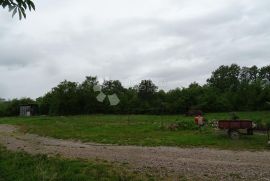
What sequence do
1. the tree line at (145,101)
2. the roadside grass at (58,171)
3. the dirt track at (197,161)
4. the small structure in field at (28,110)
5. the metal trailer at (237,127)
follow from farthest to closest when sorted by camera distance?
1. the small structure in field at (28,110)
2. the tree line at (145,101)
3. the metal trailer at (237,127)
4. the dirt track at (197,161)
5. the roadside grass at (58,171)

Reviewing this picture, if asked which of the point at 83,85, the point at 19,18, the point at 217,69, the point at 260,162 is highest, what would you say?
the point at 217,69

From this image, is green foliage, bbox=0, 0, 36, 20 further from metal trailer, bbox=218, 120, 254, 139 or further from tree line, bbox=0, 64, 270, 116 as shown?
tree line, bbox=0, 64, 270, 116

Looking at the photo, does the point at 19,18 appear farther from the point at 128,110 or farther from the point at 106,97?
the point at 106,97

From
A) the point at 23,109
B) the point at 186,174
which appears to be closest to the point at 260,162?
the point at 186,174

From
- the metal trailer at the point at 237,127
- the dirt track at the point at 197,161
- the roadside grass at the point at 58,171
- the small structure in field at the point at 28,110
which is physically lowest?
the dirt track at the point at 197,161

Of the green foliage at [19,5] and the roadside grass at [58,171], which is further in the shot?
the roadside grass at [58,171]

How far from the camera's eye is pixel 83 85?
275ft

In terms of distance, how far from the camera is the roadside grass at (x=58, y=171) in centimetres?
1090

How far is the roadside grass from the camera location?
10898 millimetres

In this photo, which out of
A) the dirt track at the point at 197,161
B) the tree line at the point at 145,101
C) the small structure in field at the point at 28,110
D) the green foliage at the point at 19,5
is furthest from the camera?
the small structure in field at the point at 28,110

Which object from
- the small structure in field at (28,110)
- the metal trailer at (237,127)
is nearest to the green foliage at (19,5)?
Answer: the metal trailer at (237,127)

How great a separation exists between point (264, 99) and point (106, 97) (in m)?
34.8

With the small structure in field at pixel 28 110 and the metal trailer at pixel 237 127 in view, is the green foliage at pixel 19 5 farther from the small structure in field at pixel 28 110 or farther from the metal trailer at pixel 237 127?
the small structure in field at pixel 28 110

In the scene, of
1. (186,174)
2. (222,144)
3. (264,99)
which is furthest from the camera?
(264,99)
